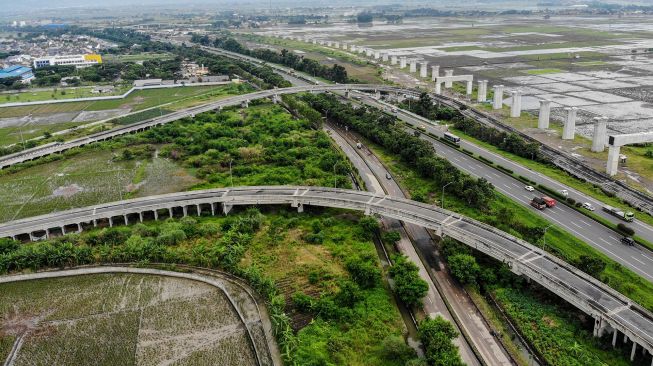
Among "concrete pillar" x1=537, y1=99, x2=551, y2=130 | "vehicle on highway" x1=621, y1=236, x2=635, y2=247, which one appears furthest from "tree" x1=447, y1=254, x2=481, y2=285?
"concrete pillar" x1=537, y1=99, x2=551, y2=130

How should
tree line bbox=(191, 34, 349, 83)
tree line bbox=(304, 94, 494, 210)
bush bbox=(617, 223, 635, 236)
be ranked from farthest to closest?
1. tree line bbox=(191, 34, 349, 83)
2. tree line bbox=(304, 94, 494, 210)
3. bush bbox=(617, 223, 635, 236)

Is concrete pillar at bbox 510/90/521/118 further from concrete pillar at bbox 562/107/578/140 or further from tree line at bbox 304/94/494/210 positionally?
tree line at bbox 304/94/494/210

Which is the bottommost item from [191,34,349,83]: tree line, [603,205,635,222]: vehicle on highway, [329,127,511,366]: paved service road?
[329,127,511,366]: paved service road

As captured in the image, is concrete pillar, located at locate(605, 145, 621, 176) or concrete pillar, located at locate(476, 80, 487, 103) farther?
concrete pillar, located at locate(476, 80, 487, 103)

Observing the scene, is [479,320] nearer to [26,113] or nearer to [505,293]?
[505,293]

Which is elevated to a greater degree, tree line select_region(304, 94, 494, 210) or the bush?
tree line select_region(304, 94, 494, 210)

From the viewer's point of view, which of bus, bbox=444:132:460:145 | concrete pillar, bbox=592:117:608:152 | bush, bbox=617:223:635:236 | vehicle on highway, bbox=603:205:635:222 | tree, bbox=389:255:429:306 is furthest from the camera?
bus, bbox=444:132:460:145

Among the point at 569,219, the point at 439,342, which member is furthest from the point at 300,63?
the point at 439,342
